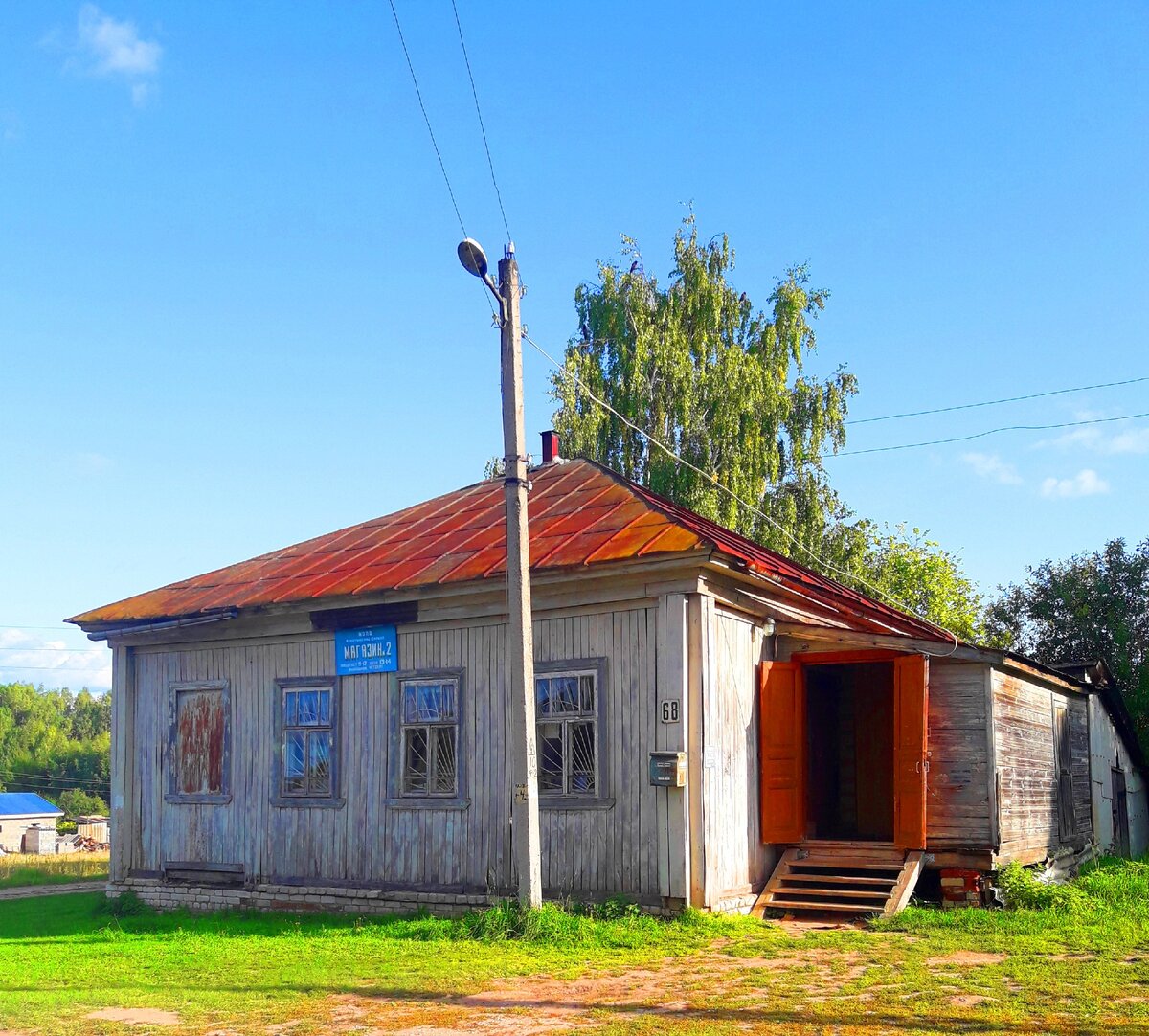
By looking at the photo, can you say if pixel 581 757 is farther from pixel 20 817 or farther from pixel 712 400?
pixel 20 817

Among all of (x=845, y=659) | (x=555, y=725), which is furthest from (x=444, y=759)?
(x=845, y=659)

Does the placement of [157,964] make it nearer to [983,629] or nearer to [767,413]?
[767,413]

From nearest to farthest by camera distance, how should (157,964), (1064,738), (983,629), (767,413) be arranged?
(157,964) < (1064,738) < (767,413) < (983,629)

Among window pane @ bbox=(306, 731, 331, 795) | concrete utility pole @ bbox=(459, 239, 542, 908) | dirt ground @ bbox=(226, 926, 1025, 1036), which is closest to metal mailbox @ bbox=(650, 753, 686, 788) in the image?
concrete utility pole @ bbox=(459, 239, 542, 908)

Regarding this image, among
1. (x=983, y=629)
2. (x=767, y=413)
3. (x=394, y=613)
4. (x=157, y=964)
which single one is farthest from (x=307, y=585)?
(x=983, y=629)

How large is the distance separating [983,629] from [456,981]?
2522cm

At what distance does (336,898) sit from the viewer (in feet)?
46.1

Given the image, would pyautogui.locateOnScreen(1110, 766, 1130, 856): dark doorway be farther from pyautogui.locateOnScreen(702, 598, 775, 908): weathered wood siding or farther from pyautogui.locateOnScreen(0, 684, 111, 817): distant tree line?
pyautogui.locateOnScreen(0, 684, 111, 817): distant tree line

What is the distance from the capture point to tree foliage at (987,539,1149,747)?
27.6 m

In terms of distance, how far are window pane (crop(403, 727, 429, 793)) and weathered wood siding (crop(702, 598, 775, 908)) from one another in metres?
3.37

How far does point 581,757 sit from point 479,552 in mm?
2683

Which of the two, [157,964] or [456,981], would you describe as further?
[157,964]

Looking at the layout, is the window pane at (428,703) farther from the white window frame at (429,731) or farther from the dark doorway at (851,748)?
the dark doorway at (851,748)

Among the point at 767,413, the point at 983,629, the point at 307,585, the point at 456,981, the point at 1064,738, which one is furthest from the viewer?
the point at 983,629
